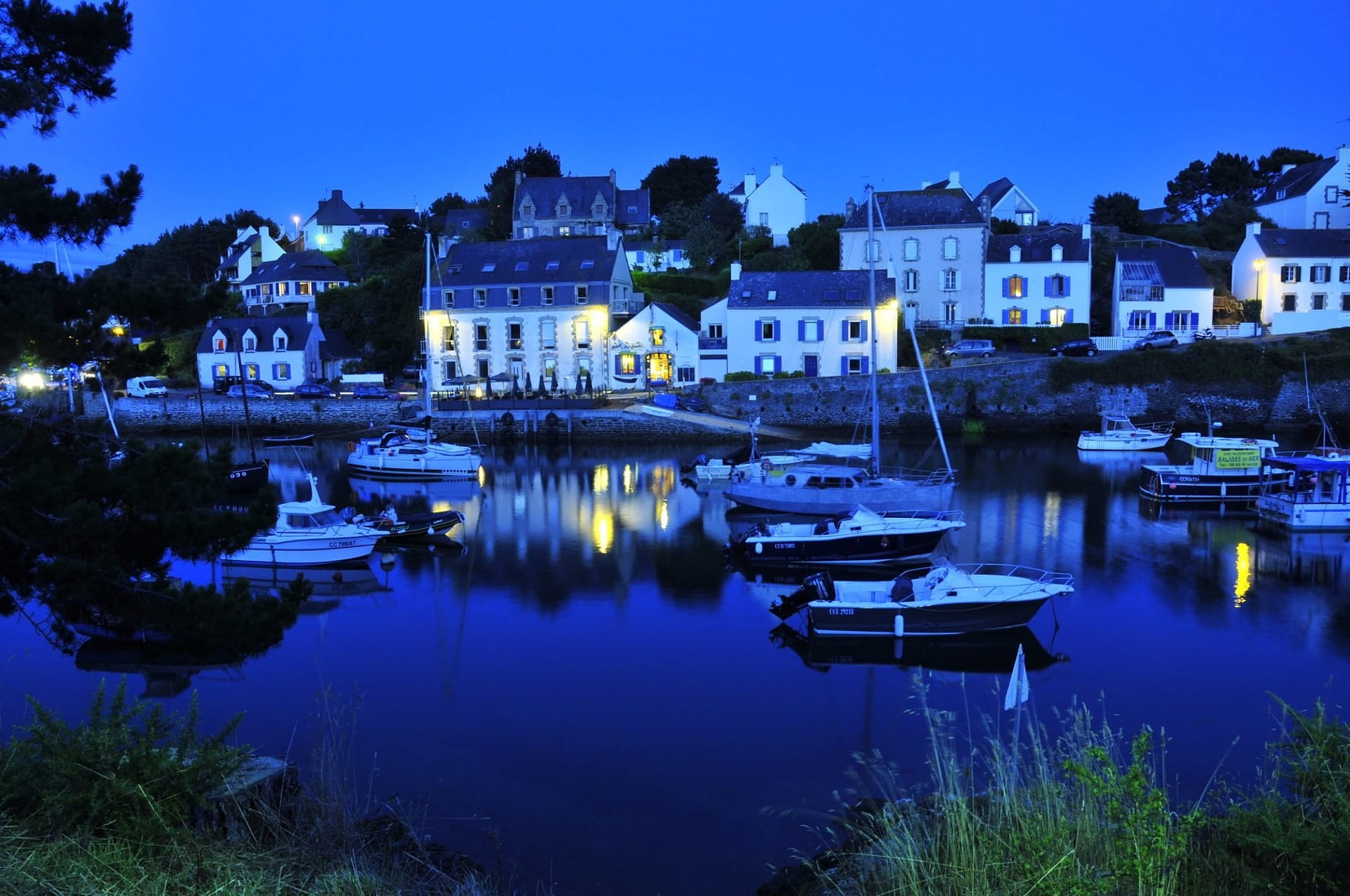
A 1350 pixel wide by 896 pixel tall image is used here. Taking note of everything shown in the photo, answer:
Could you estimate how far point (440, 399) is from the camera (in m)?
49.1

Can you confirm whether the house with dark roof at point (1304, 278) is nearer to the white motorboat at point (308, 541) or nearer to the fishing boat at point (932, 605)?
the fishing boat at point (932, 605)

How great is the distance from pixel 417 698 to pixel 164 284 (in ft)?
24.9

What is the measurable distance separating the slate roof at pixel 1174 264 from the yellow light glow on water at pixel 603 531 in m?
34.1

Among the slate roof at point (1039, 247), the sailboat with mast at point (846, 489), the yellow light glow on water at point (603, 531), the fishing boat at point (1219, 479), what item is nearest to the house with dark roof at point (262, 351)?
the yellow light glow on water at point (603, 531)

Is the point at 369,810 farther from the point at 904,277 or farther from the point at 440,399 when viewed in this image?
the point at 904,277

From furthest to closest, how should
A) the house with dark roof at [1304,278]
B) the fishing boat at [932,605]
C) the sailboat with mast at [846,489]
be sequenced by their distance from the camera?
the house with dark roof at [1304,278]
the sailboat with mast at [846,489]
the fishing boat at [932,605]

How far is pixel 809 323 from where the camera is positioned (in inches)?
1882

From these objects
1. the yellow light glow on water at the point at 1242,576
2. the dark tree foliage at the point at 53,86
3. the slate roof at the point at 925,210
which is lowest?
the yellow light glow on water at the point at 1242,576

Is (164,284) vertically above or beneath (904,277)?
beneath

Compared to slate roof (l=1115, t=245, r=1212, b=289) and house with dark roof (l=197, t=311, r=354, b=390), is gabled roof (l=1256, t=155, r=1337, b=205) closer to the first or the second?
slate roof (l=1115, t=245, r=1212, b=289)

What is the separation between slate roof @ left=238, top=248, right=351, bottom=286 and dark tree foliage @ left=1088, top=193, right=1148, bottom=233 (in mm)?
51423

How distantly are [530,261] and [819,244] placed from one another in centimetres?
1657

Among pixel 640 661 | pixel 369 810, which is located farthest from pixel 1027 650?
pixel 369 810

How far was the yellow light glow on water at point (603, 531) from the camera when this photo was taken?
25391 mm
